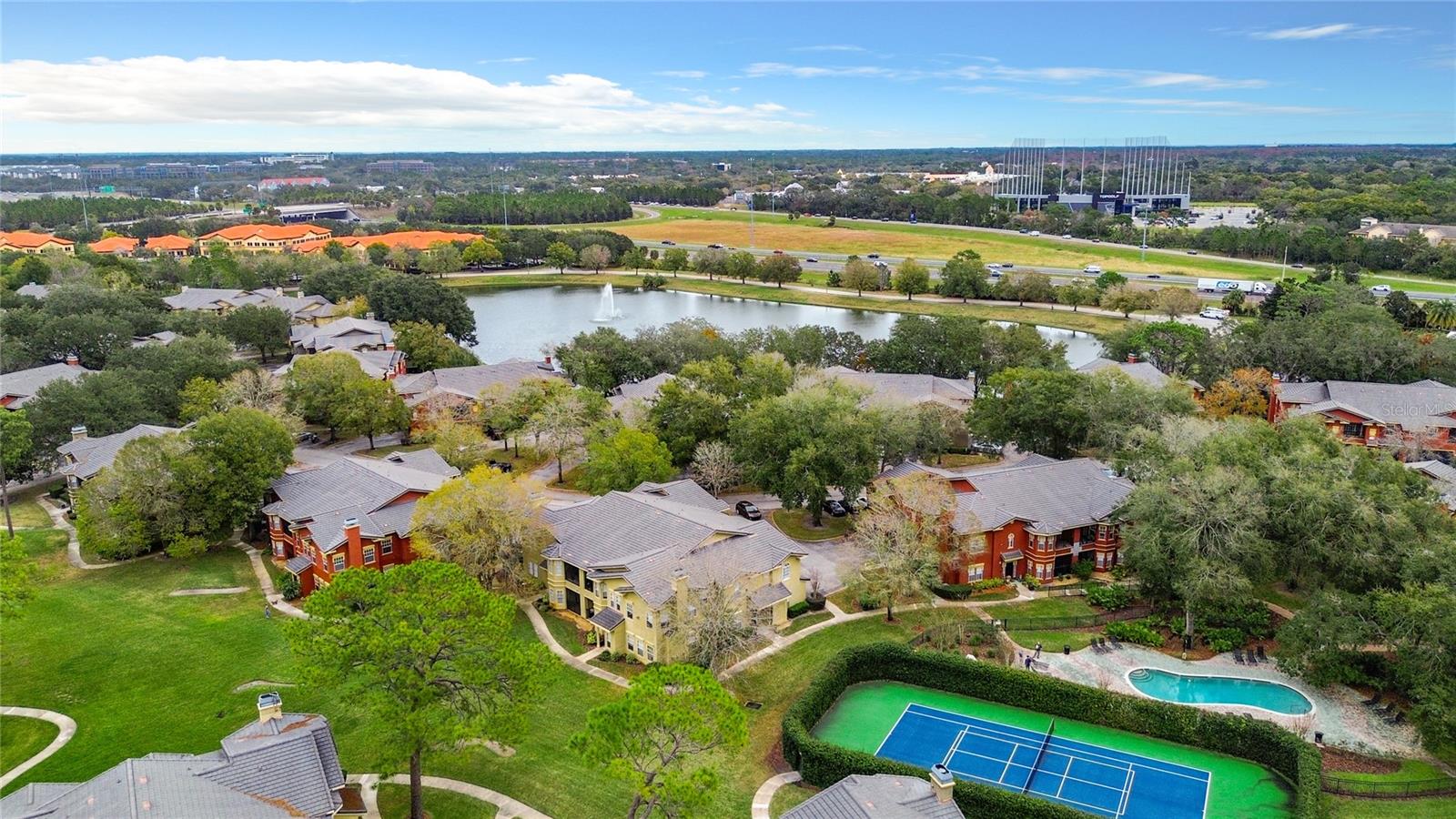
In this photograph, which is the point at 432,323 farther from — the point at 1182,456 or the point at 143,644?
the point at 1182,456

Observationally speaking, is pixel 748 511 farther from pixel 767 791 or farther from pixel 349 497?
pixel 767 791

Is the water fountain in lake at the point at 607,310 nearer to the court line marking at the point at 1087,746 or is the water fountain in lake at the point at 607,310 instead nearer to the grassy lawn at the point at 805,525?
the grassy lawn at the point at 805,525

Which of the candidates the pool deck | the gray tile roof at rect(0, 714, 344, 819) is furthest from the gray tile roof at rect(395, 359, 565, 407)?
the pool deck

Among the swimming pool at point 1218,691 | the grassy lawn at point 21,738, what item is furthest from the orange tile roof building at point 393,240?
the swimming pool at point 1218,691

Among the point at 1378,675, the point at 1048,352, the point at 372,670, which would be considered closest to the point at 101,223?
the point at 1048,352

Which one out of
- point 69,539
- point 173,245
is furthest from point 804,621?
point 173,245

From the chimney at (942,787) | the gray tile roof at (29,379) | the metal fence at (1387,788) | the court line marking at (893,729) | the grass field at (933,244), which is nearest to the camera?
the chimney at (942,787)
